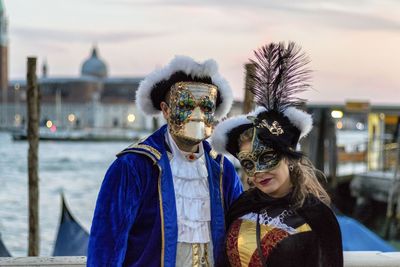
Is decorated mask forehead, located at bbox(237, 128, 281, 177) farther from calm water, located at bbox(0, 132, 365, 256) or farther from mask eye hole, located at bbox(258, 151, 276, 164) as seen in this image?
calm water, located at bbox(0, 132, 365, 256)

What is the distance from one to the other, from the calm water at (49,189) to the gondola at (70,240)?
428 cm

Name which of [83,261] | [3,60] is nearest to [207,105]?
[83,261]

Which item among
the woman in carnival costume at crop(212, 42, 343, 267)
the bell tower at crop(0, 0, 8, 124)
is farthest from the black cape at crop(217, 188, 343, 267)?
the bell tower at crop(0, 0, 8, 124)

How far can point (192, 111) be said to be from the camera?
2373 millimetres

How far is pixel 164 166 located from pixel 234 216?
0.28 meters

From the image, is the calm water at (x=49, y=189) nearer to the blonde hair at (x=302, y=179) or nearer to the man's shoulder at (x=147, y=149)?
the man's shoulder at (x=147, y=149)

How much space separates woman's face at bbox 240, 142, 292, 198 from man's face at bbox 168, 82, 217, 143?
18 cm

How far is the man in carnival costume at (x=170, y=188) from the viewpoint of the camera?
7.47ft

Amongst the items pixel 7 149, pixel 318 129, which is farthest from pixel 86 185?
pixel 7 149

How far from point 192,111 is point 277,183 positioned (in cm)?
37

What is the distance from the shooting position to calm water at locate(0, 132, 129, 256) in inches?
589

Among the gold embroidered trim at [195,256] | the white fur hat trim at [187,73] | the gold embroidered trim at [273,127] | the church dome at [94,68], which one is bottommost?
the gold embroidered trim at [195,256]

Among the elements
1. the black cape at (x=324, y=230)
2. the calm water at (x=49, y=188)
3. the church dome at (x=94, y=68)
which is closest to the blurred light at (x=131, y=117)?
the church dome at (x=94, y=68)

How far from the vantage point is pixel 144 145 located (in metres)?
2.38
